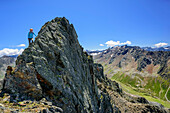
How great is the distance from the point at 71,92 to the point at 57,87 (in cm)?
393

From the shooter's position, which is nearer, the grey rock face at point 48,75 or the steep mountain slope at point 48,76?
the steep mountain slope at point 48,76

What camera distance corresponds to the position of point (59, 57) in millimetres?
24078

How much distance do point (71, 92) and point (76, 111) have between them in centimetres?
393

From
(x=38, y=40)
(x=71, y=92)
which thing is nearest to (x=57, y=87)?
(x=71, y=92)

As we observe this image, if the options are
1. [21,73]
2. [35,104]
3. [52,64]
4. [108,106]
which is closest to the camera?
[35,104]

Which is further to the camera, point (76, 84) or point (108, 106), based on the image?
point (108, 106)

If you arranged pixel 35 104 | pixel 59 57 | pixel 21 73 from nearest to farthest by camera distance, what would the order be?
pixel 35 104 → pixel 21 73 → pixel 59 57

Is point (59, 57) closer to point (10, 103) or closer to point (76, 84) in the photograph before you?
point (76, 84)

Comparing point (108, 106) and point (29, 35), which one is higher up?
point (29, 35)

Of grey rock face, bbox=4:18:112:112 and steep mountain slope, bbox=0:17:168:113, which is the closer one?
steep mountain slope, bbox=0:17:168:113

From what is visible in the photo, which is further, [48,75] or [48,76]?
[48,75]

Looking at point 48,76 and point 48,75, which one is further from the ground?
point 48,75

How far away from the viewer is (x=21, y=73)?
1681 cm

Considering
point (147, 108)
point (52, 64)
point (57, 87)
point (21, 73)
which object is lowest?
point (147, 108)
